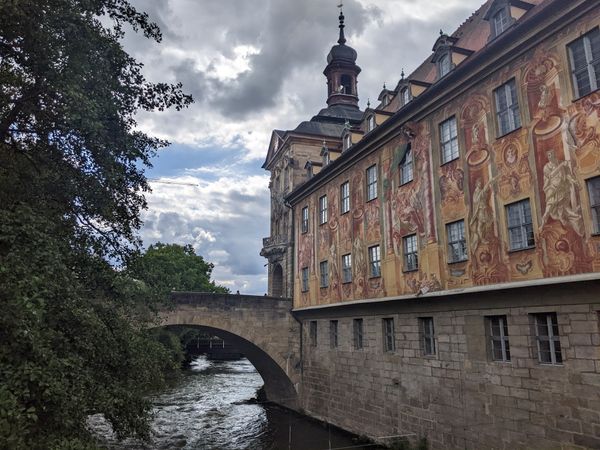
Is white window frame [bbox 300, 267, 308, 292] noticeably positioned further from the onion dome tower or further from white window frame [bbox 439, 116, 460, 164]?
the onion dome tower

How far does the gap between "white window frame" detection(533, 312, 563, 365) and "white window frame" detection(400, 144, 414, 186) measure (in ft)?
19.6

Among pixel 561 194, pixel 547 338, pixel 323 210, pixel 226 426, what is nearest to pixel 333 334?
pixel 323 210

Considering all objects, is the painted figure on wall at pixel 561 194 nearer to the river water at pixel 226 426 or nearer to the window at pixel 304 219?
the river water at pixel 226 426

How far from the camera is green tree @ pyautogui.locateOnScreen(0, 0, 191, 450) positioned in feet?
16.7

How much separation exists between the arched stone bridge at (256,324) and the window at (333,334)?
136 inches

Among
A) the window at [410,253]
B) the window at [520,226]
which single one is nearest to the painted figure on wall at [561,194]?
the window at [520,226]

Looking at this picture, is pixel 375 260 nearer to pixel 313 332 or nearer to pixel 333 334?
pixel 333 334

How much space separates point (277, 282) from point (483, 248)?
1905 centimetres

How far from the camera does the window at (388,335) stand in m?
15.8

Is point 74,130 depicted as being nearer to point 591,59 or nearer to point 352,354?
point 591,59

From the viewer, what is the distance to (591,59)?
942 centimetres

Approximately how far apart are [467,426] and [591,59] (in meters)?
8.80

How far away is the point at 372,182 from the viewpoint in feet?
57.1

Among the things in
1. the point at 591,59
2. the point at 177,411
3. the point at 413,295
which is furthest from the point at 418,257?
the point at 177,411
